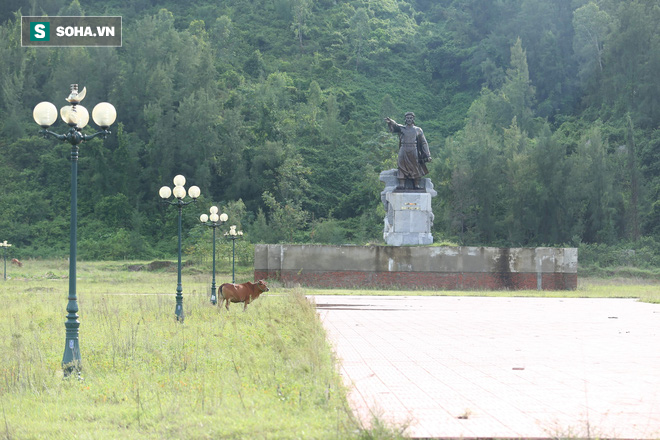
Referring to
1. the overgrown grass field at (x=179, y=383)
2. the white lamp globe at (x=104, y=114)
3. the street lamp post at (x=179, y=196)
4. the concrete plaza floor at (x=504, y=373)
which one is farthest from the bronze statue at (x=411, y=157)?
the white lamp globe at (x=104, y=114)

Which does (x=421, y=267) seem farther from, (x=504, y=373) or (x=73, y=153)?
(x=504, y=373)

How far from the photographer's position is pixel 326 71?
78.8 m

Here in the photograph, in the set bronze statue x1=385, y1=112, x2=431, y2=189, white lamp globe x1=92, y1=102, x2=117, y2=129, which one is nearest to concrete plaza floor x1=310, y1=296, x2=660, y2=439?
white lamp globe x1=92, y1=102, x2=117, y2=129

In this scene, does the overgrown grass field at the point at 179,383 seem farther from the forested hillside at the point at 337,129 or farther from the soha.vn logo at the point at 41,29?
the soha.vn logo at the point at 41,29

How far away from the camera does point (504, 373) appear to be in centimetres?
838

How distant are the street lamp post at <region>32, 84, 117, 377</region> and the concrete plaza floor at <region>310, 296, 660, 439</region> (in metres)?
3.37

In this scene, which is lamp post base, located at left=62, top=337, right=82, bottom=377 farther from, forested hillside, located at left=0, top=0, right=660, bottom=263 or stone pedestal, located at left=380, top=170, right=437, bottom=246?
forested hillside, located at left=0, top=0, right=660, bottom=263

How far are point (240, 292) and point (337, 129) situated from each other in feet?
173

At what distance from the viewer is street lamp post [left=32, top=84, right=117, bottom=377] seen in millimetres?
9094

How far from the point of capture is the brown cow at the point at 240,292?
16141 millimetres

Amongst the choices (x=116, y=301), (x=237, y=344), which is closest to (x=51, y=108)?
(x=237, y=344)

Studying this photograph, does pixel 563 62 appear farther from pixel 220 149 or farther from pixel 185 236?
pixel 185 236

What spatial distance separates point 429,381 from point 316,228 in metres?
45.9

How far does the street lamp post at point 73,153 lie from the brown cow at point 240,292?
6300mm
